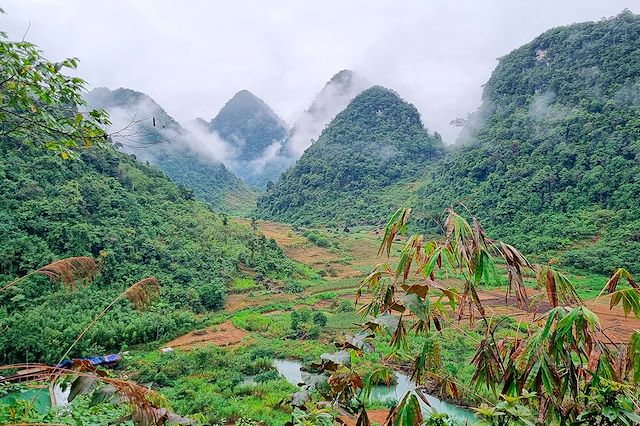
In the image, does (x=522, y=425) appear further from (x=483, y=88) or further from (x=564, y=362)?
(x=483, y=88)

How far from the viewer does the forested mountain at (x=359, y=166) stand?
47906mm

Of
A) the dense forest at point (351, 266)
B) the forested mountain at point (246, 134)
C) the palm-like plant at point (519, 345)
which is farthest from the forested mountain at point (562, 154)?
the forested mountain at point (246, 134)

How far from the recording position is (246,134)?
100500 millimetres

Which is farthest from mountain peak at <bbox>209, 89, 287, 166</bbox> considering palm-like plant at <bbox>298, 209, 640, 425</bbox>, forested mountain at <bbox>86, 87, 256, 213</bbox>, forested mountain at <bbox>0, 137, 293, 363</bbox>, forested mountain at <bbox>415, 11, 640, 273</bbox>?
palm-like plant at <bbox>298, 209, 640, 425</bbox>

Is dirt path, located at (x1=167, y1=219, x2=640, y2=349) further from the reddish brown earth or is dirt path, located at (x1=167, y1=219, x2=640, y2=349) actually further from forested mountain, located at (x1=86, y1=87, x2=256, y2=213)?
forested mountain, located at (x1=86, y1=87, x2=256, y2=213)

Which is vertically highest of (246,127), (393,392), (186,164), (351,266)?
(246,127)

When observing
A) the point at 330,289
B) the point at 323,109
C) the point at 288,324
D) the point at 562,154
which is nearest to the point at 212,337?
the point at 288,324

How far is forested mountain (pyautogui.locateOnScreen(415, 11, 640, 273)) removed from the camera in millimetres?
25688

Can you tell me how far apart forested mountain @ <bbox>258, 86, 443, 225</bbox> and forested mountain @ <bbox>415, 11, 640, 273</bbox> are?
7.25 m

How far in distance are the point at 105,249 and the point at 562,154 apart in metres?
31.3

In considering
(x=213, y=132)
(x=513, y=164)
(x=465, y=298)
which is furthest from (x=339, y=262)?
(x=213, y=132)

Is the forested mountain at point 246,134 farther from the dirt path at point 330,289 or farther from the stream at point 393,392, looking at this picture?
the stream at point 393,392

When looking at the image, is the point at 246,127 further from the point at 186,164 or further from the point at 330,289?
the point at 330,289

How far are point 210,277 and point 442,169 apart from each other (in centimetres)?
3027
